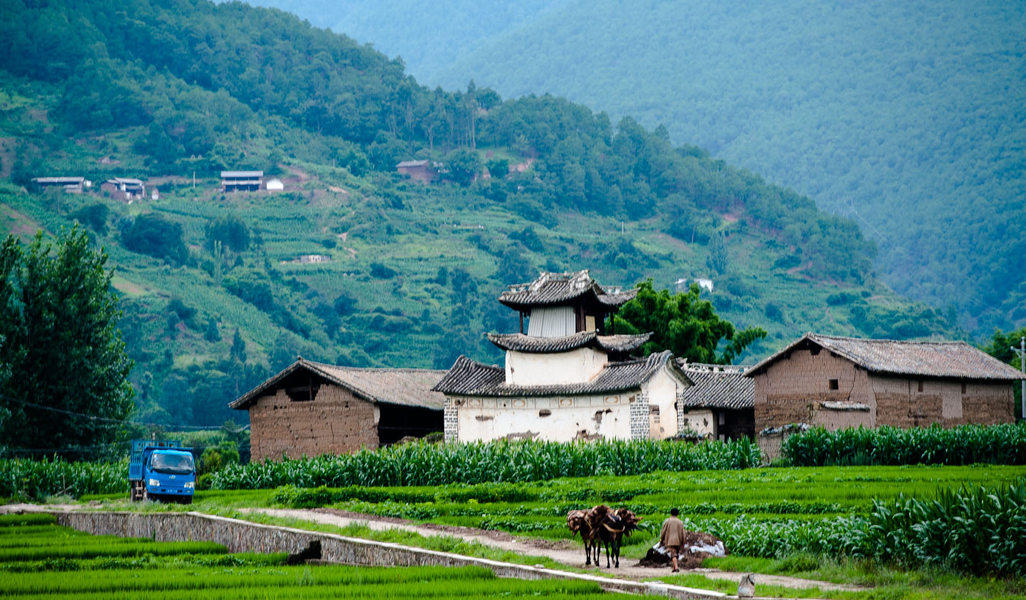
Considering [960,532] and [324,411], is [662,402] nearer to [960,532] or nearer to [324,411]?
[324,411]

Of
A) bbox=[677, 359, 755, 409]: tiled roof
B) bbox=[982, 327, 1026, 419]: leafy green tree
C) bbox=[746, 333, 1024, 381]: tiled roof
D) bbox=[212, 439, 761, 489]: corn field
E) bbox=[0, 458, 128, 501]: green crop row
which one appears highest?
bbox=[982, 327, 1026, 419]: leafy green tree

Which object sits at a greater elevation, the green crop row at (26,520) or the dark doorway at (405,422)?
the dark doorway at (405,422)

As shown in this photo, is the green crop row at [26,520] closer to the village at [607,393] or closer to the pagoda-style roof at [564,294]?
the village at [607,393]

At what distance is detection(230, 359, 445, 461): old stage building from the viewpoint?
48.1 m

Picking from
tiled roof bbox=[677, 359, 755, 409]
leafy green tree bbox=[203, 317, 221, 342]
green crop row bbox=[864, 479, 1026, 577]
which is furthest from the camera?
leafy green tree bbox=[203, 317, 221, 342]

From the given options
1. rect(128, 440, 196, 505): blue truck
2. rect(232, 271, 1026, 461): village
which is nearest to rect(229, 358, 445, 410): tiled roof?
rect(232, 271, 1026, 461): village

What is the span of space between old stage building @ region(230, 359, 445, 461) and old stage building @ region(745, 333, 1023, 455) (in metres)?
14.9

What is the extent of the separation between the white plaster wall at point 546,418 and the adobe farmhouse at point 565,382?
1.6 inches

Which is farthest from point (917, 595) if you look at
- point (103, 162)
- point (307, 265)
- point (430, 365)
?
point (103, 162)

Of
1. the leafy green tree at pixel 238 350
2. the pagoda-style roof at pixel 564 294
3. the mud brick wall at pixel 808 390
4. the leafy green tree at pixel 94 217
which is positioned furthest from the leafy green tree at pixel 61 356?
the leafy green tree at pixel 94 217

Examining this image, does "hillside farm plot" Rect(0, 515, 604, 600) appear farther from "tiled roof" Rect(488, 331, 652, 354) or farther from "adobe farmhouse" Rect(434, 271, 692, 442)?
"tiled roof" Rect(488, 331, 652, 354)

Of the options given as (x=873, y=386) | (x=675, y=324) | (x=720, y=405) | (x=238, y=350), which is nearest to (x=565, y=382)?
(x=720, y=405)

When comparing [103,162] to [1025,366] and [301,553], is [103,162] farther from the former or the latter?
[301,553]

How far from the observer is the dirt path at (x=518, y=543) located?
18.5 meters
